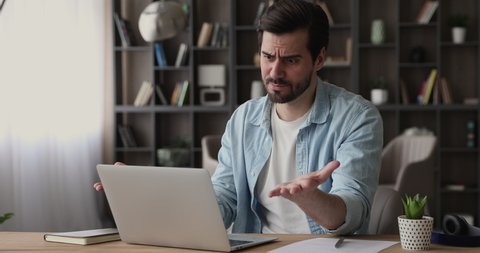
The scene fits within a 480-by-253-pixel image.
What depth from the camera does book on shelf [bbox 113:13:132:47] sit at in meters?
6.69

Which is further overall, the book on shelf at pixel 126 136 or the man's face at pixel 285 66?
the book on shelf at pixel 126 136

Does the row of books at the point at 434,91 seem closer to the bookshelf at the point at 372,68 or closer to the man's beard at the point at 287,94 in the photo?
the bookshelf at the point at 372,68

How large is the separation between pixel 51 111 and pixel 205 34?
150cm

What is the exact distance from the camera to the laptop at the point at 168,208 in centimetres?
181

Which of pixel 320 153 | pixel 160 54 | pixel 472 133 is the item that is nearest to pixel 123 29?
pixel 160 54

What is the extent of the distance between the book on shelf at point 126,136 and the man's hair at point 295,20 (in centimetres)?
457

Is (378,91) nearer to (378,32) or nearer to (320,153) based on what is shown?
(378,32)

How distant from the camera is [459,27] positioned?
20.7 ft

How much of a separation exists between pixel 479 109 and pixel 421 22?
859 millimetres

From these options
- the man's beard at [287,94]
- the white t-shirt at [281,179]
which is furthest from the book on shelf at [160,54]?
the man's beard at [287,94]

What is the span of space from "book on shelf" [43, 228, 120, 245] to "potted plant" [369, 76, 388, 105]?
454 cm

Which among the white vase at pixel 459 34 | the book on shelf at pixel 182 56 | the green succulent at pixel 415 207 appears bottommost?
the green succulent at pixel 415 207

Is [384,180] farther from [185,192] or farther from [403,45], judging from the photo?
[185,192]

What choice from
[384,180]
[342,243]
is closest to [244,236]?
[342,243]
